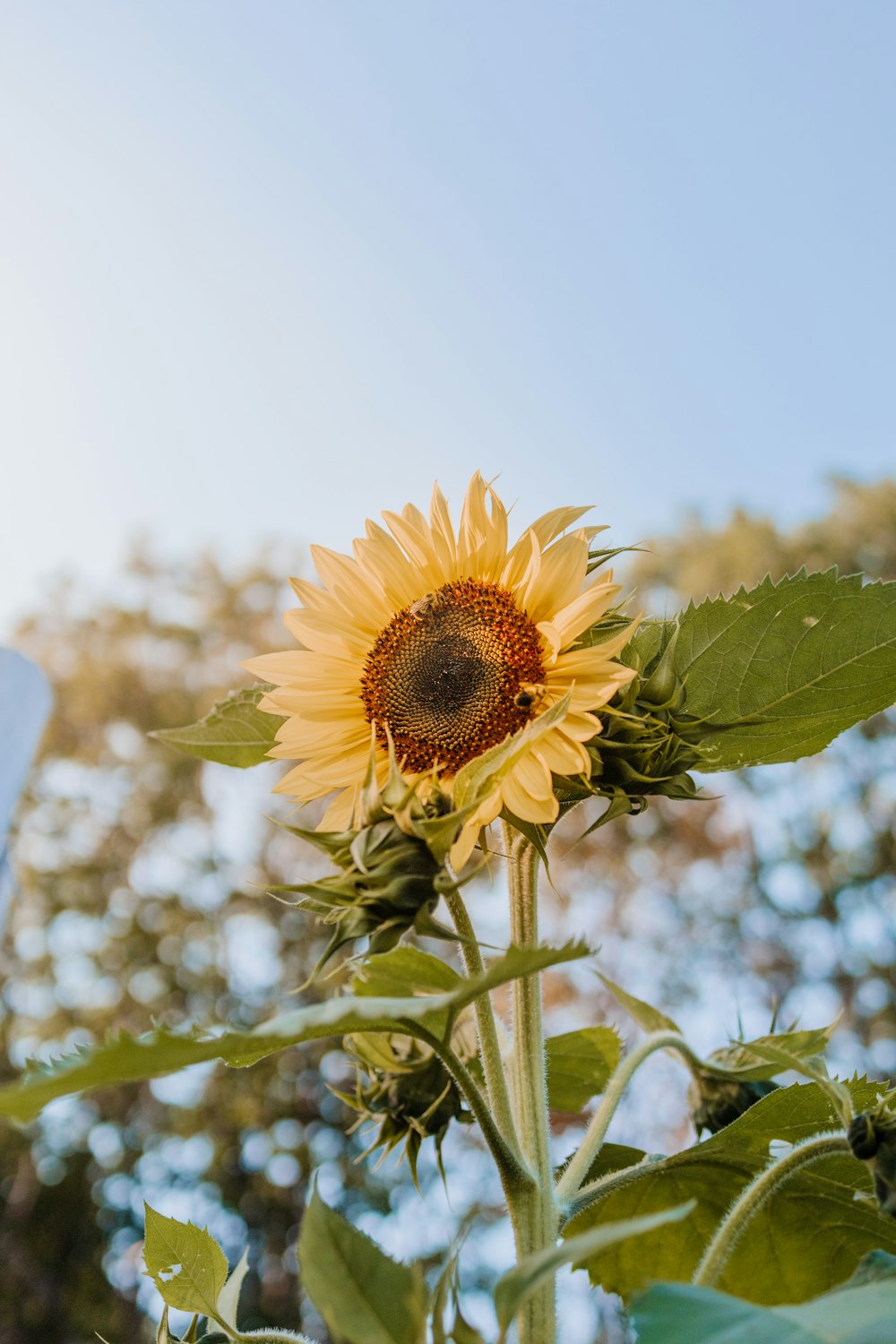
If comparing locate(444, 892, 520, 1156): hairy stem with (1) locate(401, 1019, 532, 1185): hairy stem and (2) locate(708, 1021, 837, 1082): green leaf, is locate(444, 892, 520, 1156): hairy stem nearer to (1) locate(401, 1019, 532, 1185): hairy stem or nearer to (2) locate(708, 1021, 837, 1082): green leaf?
(1) locate(401, 1019, 532, 1185): hairy stem

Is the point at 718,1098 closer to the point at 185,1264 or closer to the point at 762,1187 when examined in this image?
the point at 762,1187

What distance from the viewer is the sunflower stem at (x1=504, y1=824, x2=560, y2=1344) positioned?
0.50 metres

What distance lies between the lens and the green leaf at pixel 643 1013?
2.16 ft

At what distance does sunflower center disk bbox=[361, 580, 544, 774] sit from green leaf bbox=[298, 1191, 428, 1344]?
0.28 m

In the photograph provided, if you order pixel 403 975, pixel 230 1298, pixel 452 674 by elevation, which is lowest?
pixel 230 1298

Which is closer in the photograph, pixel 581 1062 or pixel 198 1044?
pixel 198 1044

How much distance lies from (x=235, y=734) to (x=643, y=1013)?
31 centimetres

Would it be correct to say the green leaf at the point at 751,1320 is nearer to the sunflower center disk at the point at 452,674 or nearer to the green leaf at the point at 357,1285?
the green leaf at the point at 357,1285

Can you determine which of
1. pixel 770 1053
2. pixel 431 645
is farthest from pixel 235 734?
pixel 770 1053

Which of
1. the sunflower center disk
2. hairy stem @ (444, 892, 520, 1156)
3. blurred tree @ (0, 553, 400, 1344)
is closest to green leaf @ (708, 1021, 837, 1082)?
hairy stem @ (444, 892, 520, 1156)

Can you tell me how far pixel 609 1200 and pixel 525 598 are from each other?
14.4 inches

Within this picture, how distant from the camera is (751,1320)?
1.15ft

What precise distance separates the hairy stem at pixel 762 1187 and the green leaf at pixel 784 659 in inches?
7.7

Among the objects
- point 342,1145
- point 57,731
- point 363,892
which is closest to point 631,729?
point 363,892
